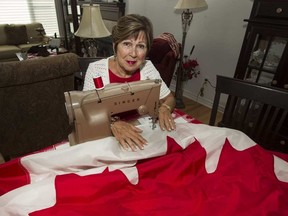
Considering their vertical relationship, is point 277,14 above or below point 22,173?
above

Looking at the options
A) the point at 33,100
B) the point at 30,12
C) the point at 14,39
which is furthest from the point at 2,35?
the point at 33,100

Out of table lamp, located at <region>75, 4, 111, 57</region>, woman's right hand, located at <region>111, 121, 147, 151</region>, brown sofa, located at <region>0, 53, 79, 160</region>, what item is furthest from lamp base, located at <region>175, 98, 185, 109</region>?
woman's right hand, located at <region>111, 121, 147, 151</region>

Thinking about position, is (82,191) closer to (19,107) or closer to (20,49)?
(19,107)

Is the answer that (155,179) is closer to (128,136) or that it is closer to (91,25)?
(128,136)

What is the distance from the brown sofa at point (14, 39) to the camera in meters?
4.22

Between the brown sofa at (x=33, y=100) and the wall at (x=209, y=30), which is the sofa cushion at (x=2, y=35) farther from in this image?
the brown sofa at (x=33, y=100)

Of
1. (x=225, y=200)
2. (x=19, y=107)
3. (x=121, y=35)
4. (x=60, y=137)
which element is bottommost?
(x=60, y=137)

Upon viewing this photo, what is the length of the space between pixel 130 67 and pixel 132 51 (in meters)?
0.10

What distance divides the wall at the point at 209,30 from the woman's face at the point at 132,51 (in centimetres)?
176

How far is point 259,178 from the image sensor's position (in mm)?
771

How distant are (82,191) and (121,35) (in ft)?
2.50

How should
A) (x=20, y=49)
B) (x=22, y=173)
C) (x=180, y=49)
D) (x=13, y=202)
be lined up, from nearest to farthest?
1. (x=13, y=202)
2. (x=22, y=173)
3. (x=180, y=49)
4. (x=20, y=49)

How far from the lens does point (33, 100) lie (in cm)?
165

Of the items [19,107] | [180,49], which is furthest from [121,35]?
[180,49]
